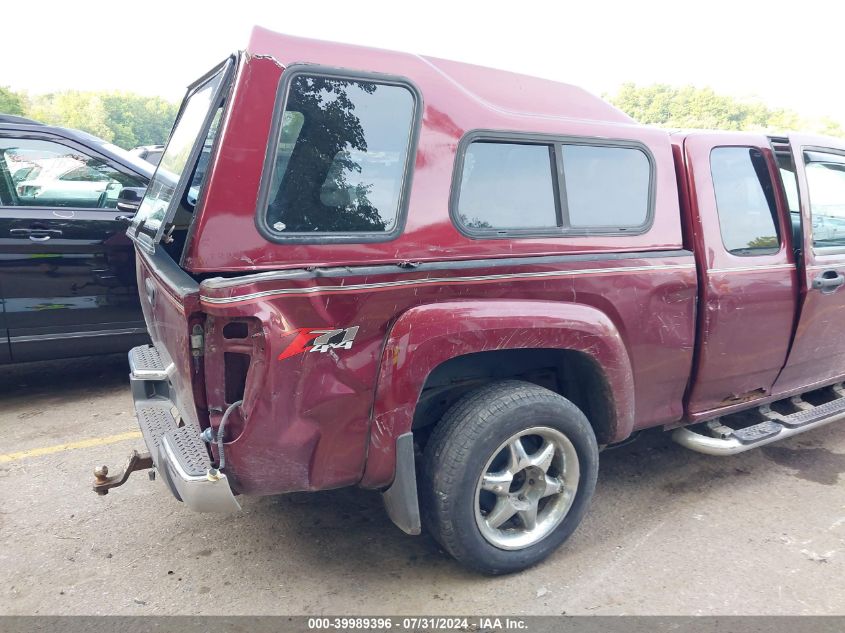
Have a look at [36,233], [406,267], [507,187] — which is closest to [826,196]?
[507,187]

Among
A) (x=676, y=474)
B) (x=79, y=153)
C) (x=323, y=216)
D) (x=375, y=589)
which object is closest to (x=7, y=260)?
(x=79, y=153)

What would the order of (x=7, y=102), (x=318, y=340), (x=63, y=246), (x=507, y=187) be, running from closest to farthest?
1. (x=318, y=340)
2. (x=507, y=187)
3. (x=63, y=246)
4. (x=7, y=102)

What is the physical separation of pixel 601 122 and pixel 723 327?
113 cm

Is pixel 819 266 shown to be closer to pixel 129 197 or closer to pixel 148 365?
pixel 148 365

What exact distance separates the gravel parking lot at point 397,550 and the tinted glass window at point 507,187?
1.49m

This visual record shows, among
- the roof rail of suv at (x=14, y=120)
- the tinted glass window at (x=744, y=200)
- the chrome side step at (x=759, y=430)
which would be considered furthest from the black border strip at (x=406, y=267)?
the roof rail of suv at (x=14, y=120)

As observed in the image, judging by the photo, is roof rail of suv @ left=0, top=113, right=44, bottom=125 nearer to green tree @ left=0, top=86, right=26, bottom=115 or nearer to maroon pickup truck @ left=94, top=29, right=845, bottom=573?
maroon pickup truck @ left=94, top=29, right=845, bottom=573

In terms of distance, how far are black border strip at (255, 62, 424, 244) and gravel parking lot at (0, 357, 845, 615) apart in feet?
4.69

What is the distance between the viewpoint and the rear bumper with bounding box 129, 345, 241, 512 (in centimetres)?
216

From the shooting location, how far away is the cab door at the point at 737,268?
2.96 metres

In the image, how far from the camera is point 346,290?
213 cm

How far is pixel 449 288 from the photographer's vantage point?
2330mm

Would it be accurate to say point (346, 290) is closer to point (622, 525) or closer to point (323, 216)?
point (323, 216)

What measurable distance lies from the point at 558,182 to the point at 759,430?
68.2 inches
